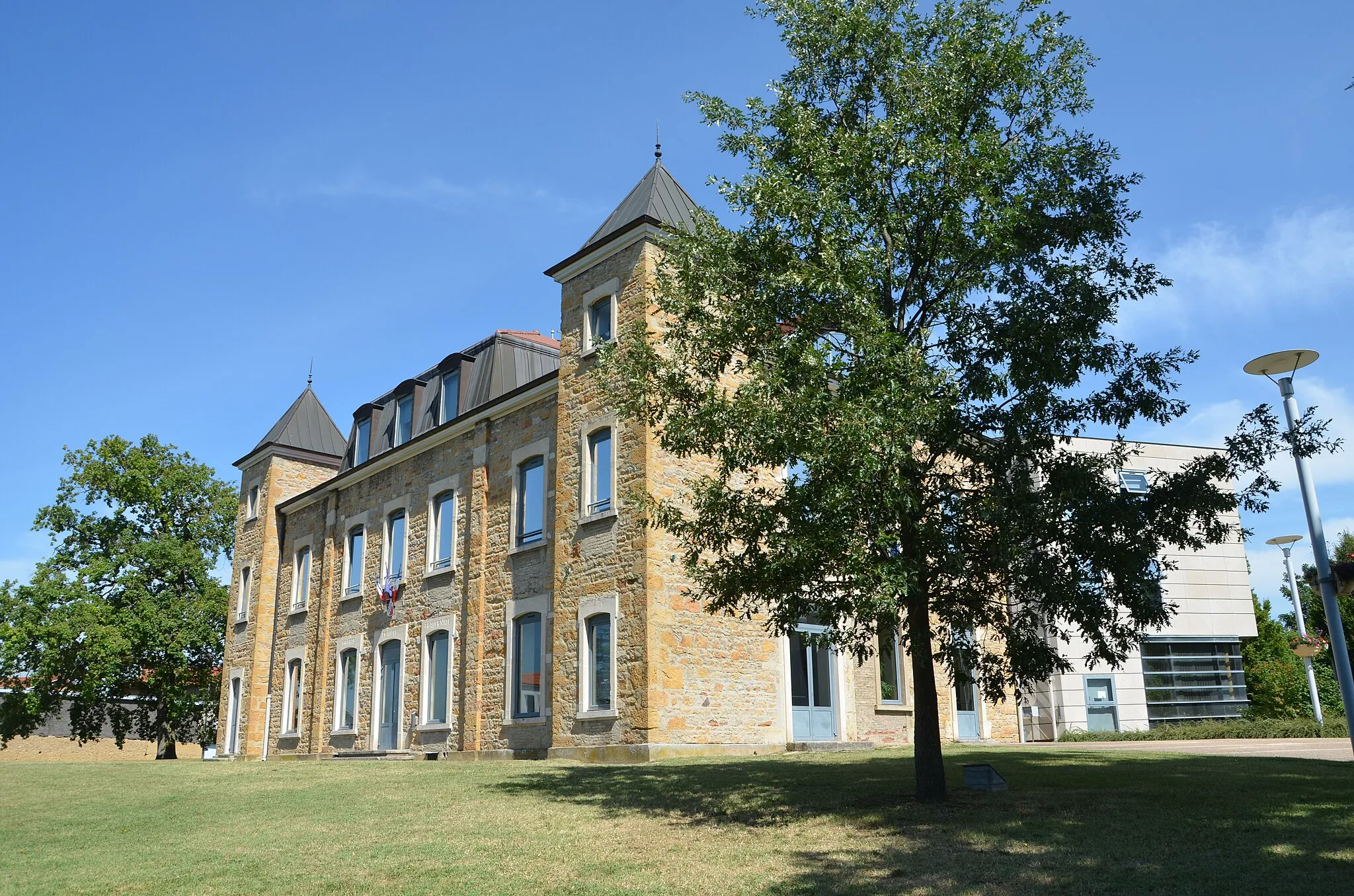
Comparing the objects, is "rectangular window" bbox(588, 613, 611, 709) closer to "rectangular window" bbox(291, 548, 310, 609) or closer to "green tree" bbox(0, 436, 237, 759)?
"rectangular window" bbox(291, 548, 310, 609)

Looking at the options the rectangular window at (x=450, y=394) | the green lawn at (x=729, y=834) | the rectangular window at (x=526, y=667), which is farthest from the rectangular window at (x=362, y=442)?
the green lawn at (x=729, y=834)

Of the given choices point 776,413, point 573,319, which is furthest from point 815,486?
point 573,319

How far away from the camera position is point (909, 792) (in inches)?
431

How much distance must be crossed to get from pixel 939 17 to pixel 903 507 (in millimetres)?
5713

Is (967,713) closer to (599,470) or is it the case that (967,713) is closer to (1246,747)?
(1246,747)

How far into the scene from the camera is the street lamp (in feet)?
36.5

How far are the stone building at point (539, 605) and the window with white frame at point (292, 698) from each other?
86 millimetres

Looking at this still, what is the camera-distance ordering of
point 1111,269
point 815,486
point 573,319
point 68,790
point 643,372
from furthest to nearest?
point 573,319 < point 68,790 < point 643,372 < point 1111,269 < point 815,486

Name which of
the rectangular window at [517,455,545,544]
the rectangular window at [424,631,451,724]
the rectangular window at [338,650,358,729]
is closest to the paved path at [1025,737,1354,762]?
the rectangular window at [517,455,545,544]

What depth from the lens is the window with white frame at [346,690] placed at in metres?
26.0

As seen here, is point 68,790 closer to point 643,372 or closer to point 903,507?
point 643,372

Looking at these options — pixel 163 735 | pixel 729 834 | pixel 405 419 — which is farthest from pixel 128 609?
pixel 729 834

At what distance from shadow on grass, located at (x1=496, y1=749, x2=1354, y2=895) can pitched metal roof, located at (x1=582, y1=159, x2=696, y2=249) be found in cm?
1003

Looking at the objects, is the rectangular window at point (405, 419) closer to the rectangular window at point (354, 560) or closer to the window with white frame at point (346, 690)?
the rectangular window at point (354, 560)
